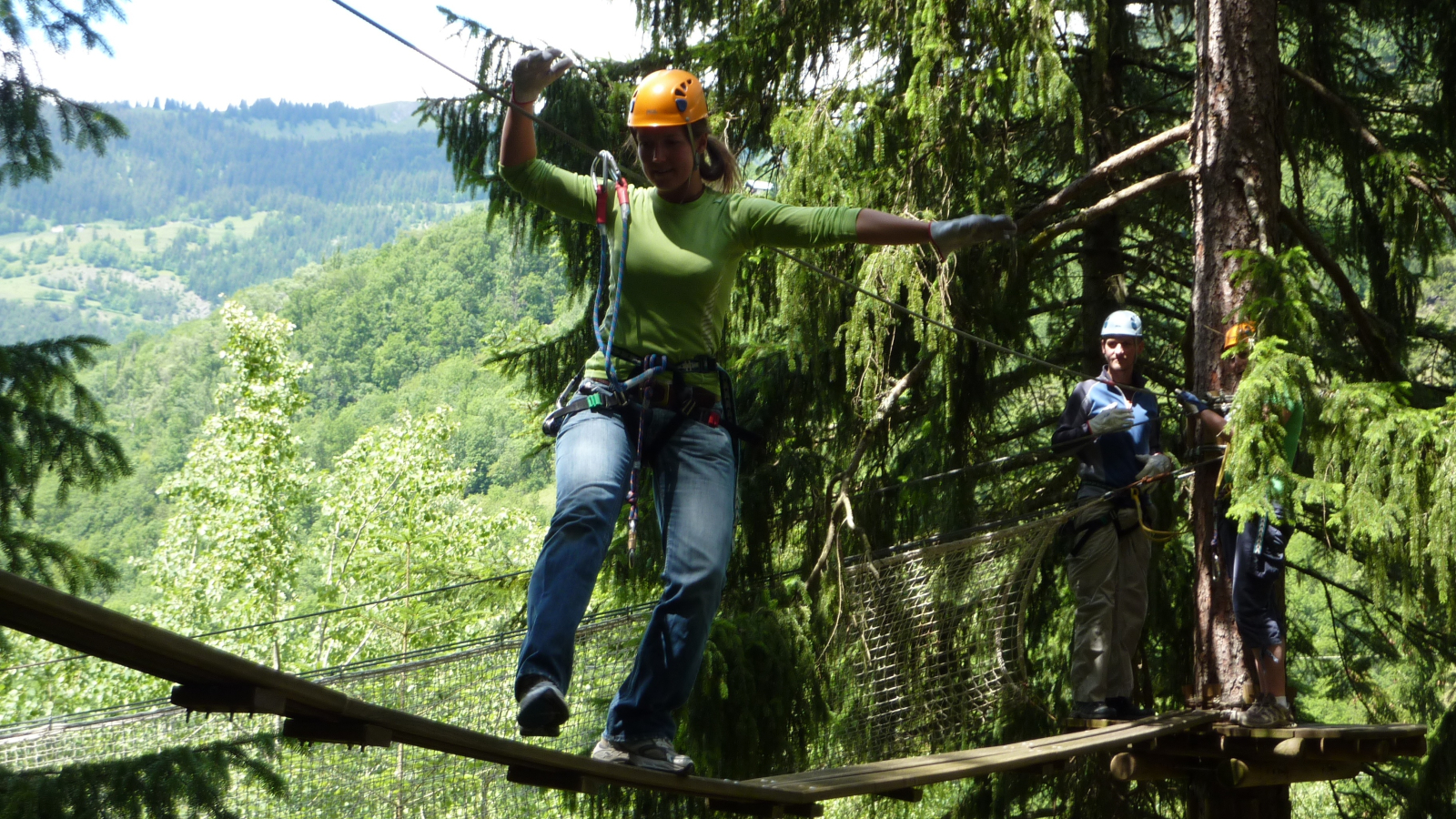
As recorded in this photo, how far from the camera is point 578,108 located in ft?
21.0

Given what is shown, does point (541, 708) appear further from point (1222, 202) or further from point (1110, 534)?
point (1222, 202)

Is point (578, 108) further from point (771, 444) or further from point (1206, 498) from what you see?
point (1206, 498)

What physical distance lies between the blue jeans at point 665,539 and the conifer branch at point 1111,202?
2.70m

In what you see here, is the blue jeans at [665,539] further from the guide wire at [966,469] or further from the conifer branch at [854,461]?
the conifer branch at [854,461]

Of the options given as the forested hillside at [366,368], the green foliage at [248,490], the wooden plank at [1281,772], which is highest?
the forested hillside at [366,368]

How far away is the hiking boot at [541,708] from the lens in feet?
7.13

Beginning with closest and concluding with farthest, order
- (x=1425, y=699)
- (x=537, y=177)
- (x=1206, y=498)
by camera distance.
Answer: (x=537, y=177), (x=1206, y=498), (x=1425, y=699)

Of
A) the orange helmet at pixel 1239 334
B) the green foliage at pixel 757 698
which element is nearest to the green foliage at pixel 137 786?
the green foliage at pixel 757 698

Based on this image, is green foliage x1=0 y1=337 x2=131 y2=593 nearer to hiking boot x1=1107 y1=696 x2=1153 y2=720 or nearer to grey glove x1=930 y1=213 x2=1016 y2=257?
grey glove x1=930 y1=213 x2=1016 y2=257

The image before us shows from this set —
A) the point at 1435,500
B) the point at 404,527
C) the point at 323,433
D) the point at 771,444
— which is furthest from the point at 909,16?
the point at 323,433

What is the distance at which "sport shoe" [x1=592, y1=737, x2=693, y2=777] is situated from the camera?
243cm

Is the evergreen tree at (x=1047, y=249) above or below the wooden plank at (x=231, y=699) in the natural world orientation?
above

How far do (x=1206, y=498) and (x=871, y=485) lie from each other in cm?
157

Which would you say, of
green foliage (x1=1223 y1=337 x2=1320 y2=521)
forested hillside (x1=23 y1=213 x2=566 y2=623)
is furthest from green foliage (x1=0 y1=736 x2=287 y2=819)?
forested hillside (x1=23 y1=213 x2=566 y2=623)
